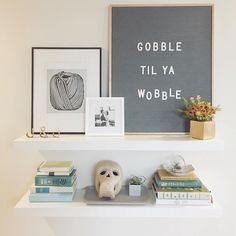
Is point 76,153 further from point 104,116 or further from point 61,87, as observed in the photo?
point 61,87

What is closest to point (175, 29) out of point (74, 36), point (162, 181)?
point (74, 36)

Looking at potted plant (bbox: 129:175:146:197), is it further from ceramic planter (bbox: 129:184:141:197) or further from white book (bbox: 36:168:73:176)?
white book (bbox: 36:168:73:176)

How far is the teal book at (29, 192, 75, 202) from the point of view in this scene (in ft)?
4.34

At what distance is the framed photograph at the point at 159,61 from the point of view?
1.41 metres

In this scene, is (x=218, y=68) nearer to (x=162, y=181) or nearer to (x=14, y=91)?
(x=162, y=181)

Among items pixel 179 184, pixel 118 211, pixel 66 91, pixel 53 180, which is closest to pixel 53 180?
pixel 53 180

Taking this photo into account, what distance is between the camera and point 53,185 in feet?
4.38

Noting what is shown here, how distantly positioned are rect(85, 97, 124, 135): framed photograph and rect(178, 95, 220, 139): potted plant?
37 cm

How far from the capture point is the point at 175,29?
142 cm

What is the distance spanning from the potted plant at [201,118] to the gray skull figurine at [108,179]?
440mm

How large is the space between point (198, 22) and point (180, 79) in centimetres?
32

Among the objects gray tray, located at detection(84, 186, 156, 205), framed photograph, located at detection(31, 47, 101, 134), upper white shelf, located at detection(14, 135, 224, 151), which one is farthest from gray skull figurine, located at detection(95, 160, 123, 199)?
framed photograph, located at detection(31, 47, 101, 134)

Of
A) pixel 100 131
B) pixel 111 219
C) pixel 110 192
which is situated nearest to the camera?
pixel 110 192

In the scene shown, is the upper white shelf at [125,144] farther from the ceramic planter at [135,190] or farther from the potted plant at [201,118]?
the ceramic planter at [135,190]
